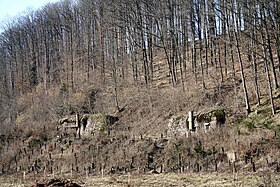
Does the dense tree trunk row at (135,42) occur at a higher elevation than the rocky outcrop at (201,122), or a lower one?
higher

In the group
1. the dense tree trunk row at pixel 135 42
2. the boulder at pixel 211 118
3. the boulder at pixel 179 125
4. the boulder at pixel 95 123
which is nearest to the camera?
the boulder at pixel 211 118

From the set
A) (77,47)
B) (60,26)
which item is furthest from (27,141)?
(60,26)

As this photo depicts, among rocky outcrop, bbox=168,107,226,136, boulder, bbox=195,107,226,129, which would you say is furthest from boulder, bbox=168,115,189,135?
boulder, bbox=195,107,226,129

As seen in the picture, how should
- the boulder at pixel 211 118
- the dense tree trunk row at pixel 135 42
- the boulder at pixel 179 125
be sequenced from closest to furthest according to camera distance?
the boulder at pixel 211 118, the boulder at pixel 179 125, the dense tree trunk row at pixel 135 42

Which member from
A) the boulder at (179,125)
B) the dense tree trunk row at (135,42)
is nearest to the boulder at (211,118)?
the boulder at (179,125)

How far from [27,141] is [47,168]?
671 cm

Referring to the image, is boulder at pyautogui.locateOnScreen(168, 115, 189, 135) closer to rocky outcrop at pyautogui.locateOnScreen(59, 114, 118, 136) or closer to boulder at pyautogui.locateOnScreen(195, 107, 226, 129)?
boulder at pyautogui.locateOnScreen(195, 107, 226, 129)

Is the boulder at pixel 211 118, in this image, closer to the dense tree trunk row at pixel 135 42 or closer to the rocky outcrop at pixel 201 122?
the rocky outcrop at pixel 201 122

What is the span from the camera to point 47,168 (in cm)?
2466

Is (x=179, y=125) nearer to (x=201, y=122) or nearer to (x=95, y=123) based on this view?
(x=201, y=122)

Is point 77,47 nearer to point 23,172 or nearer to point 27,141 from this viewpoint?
point 27,141

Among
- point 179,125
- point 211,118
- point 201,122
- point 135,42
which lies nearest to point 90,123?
point 179,125

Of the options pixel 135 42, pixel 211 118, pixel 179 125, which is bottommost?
pixel 179 125

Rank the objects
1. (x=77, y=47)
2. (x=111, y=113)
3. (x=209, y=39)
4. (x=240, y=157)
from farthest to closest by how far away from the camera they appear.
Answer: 1. (x=77, y=47)
2. (x=209, y=39)
3. (x=111, y=113)
4. (x=240, y=157)
